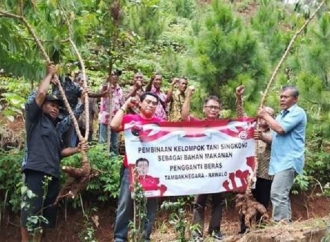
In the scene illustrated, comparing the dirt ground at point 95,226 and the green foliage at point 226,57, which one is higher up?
the green foliage at point 226,57

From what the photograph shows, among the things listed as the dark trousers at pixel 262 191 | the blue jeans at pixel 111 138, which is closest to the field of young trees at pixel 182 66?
the blue jeans at pixel 111 138

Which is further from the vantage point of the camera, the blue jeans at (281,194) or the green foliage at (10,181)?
the green foliage at (10,181)

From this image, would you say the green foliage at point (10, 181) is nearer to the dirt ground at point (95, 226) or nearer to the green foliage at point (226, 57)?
the dirt ground at point (95, 226)

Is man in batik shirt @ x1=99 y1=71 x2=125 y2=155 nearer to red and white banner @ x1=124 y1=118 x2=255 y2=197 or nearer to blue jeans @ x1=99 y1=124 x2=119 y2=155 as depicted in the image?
blue jeans @ x1=99 y1=124 x2=119 y2=155

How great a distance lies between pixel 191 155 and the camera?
5625 mm

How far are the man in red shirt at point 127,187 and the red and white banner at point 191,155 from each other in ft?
0.22

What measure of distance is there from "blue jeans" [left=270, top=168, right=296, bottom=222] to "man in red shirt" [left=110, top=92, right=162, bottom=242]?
47.1 inches

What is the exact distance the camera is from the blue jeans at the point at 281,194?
211 inches

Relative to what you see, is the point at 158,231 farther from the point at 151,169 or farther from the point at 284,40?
the point at 284,40

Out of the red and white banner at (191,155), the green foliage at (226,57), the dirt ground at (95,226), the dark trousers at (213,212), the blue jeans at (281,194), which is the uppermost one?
the green foliage at (226,57)

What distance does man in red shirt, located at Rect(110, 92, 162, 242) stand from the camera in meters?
5.06

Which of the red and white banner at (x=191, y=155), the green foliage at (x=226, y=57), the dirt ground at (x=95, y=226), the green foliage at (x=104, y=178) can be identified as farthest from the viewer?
the green foliage at (x=226, y=57)

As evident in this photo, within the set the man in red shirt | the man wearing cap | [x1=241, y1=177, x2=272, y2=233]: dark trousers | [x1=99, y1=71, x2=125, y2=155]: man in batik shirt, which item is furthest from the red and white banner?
[x1=99, y1=71, x2=125, y2=155]: man in batik shirt

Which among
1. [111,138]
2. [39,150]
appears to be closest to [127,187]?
[39,150]
